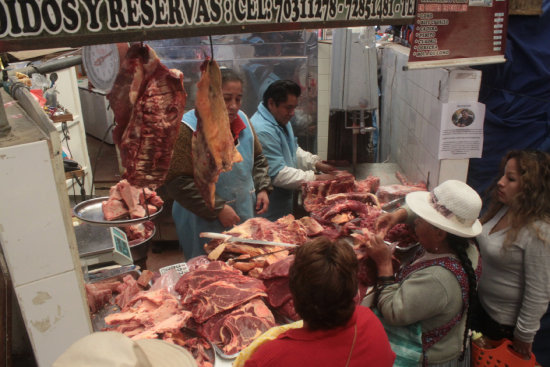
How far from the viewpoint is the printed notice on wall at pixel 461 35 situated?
10.2 ft

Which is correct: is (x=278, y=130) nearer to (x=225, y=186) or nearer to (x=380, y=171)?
(x=225, y=186)

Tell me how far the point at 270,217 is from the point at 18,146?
3582 mm

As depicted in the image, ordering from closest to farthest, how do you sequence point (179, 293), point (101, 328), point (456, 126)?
point (101, 328), point (179, 293), point (456, 126)

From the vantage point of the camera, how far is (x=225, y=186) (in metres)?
4.10

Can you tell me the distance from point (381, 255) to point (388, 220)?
604 mm

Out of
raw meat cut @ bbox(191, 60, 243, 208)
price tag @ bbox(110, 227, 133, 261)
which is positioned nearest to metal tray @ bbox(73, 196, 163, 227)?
price tag @ bbox(110, 227, 133, 261)

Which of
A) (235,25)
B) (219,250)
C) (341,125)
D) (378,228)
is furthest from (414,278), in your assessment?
(341,125)

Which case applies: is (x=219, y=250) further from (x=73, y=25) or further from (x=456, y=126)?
(x=456, y=126)

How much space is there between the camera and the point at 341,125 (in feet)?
19.0

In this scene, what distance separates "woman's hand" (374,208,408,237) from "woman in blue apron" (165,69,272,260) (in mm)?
1203

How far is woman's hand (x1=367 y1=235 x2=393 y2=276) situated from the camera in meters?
2.75

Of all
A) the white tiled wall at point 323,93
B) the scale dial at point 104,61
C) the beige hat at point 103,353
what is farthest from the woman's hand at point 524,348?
the white tiled wall at point 323,93

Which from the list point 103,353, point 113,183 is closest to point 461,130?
point 103,353

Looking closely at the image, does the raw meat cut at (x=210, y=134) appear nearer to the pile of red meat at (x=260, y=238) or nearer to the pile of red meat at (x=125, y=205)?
the pile of red meat at (x=260, y=238)
